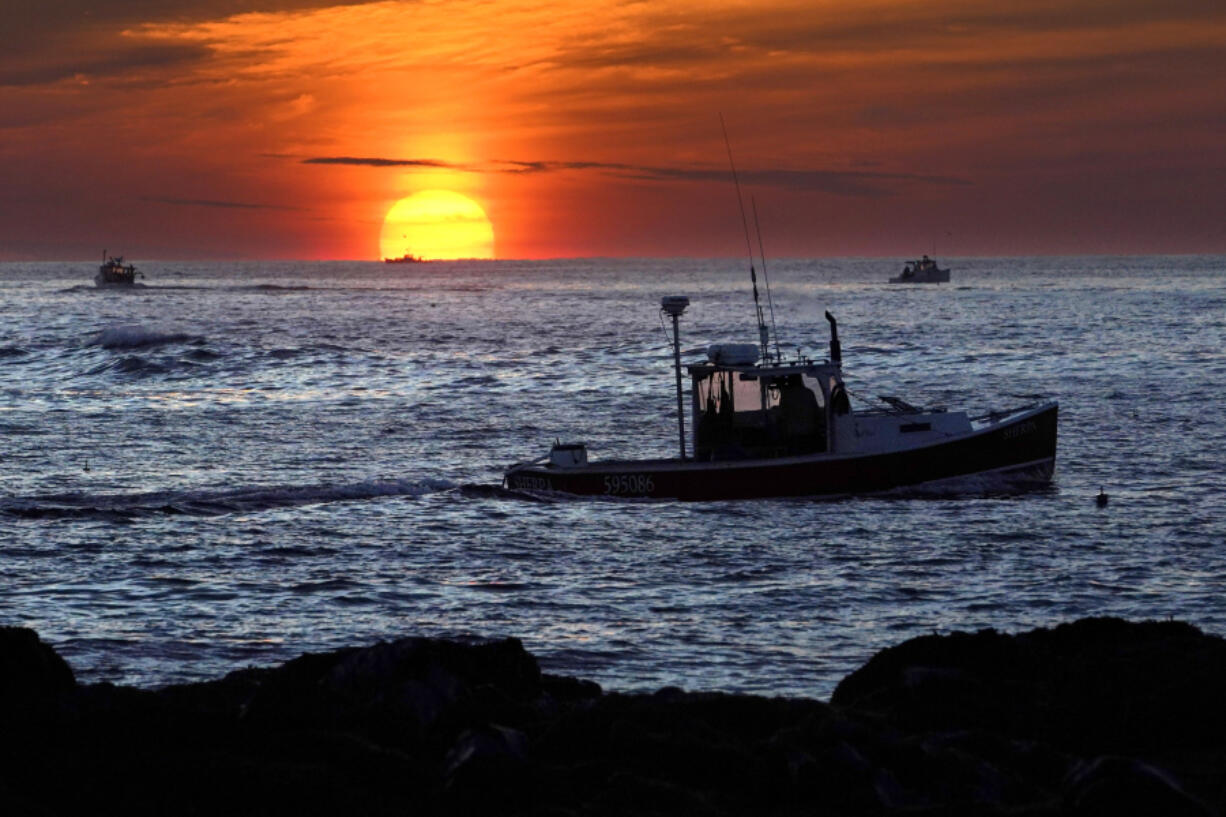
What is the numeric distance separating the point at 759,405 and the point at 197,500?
10171 millimetres

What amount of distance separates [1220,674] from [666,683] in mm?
5039

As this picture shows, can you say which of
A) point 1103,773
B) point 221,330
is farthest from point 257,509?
point 221,330

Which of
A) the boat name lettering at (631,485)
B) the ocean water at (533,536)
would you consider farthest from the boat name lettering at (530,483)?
the boat name lettering at (631,485)

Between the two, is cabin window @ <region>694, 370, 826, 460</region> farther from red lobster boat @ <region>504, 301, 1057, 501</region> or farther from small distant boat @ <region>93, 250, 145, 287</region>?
small distant boat @ <region>93, 250, 145, 287</region>

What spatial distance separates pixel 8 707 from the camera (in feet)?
31.1

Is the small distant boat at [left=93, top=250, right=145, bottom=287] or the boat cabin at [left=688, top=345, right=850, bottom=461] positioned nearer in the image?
the boat cabin at [left=688, top=345, right=850, bottom=461]

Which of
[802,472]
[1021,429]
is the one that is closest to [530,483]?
[802,472]

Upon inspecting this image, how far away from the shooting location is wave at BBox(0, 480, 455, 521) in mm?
24312

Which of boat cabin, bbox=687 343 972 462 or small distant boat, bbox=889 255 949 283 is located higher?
small distant boat, bbox=889 255 949 283

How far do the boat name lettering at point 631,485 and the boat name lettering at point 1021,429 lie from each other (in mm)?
6709

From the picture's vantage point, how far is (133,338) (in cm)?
7638

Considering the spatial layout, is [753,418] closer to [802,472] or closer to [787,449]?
[787,449]

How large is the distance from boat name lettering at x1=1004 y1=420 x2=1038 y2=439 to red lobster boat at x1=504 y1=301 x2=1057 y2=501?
0.03m

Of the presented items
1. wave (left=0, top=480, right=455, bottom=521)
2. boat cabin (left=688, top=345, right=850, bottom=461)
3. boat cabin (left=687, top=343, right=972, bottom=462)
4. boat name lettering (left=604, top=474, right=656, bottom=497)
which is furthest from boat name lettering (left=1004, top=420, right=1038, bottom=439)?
wave (left=0, top=480, right=455, bottom=521)
